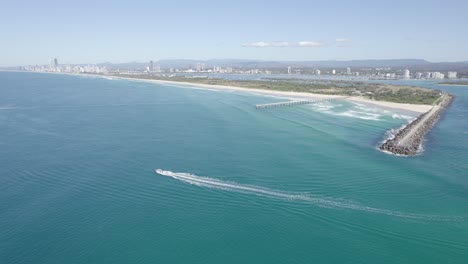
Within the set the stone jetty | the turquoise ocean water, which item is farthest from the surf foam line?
the stone jetty

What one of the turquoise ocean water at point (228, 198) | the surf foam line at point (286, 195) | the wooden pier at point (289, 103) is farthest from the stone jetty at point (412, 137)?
the wooden pier at point (289, 103)

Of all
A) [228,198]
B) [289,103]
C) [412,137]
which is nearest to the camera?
[228,198]

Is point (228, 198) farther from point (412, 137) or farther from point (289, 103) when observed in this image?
point (289, 103)

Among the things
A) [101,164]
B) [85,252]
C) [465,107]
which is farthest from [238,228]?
[465,107]

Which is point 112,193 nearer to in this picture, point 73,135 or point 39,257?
point 39,257

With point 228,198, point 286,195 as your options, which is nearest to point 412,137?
point 286,195

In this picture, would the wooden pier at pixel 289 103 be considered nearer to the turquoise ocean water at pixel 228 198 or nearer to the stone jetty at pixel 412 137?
the turquoise ocean water at pixel 228 198
